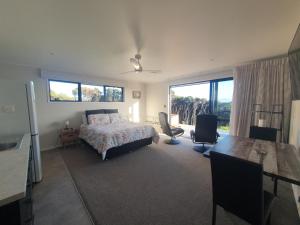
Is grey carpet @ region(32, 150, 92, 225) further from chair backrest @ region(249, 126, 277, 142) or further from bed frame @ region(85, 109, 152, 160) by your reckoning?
chair backrest @ region(249, 126, 277, 142)

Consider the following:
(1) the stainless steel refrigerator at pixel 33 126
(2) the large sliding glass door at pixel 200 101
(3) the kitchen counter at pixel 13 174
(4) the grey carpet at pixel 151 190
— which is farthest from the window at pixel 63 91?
(2) the large sliding glass door at pixel 200 101

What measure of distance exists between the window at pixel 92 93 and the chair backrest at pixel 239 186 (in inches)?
174

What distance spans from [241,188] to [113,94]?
490 cm

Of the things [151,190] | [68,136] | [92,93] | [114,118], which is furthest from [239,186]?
[92,93]

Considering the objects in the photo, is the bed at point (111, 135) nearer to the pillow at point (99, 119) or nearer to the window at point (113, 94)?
the pillow at point (99, 119)

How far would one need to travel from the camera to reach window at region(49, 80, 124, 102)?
3987mm

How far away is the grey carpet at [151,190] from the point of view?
1573 mm

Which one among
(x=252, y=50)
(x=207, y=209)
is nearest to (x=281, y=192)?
(x=207, y=209)

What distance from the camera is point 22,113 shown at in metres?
2.02

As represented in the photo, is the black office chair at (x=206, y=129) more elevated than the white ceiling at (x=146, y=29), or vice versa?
the white ceiling at (x=146, y=29)

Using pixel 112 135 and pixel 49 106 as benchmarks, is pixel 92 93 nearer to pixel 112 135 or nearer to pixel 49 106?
pixel 49 106

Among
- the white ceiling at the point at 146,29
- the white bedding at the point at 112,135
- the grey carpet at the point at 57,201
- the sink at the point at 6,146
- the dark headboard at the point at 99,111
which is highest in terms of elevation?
the white ceiling at the point at 146,29

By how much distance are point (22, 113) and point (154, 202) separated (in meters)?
2.37

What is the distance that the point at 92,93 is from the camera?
4715 millimetres
